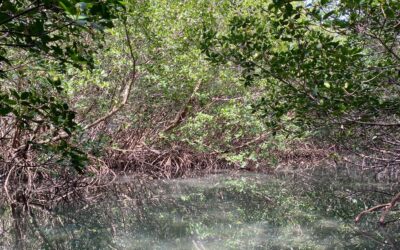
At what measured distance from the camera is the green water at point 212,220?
3.63 m

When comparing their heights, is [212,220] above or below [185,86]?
below

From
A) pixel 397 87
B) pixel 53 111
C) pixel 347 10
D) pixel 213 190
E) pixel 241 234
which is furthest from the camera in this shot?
pixel 213 190

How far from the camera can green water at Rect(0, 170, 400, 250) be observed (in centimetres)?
363

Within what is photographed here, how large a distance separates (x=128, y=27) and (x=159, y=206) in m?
2.43

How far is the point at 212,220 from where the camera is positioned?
456 centimetres

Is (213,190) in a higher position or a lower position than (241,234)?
lower

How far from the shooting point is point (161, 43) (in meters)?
6.47

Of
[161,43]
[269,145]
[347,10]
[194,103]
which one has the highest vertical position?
[347,10]

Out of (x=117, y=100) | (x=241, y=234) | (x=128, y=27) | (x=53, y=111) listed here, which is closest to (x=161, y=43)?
(x=128, y=27)

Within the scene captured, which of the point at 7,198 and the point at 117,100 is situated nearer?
the point at 7,198

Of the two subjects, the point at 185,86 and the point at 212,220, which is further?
the point at 185,86

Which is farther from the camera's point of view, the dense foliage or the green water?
the green water

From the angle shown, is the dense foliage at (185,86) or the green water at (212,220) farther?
Answer: the green water at (212,220)

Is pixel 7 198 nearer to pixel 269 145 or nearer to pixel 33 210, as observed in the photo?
pixel 33 210
